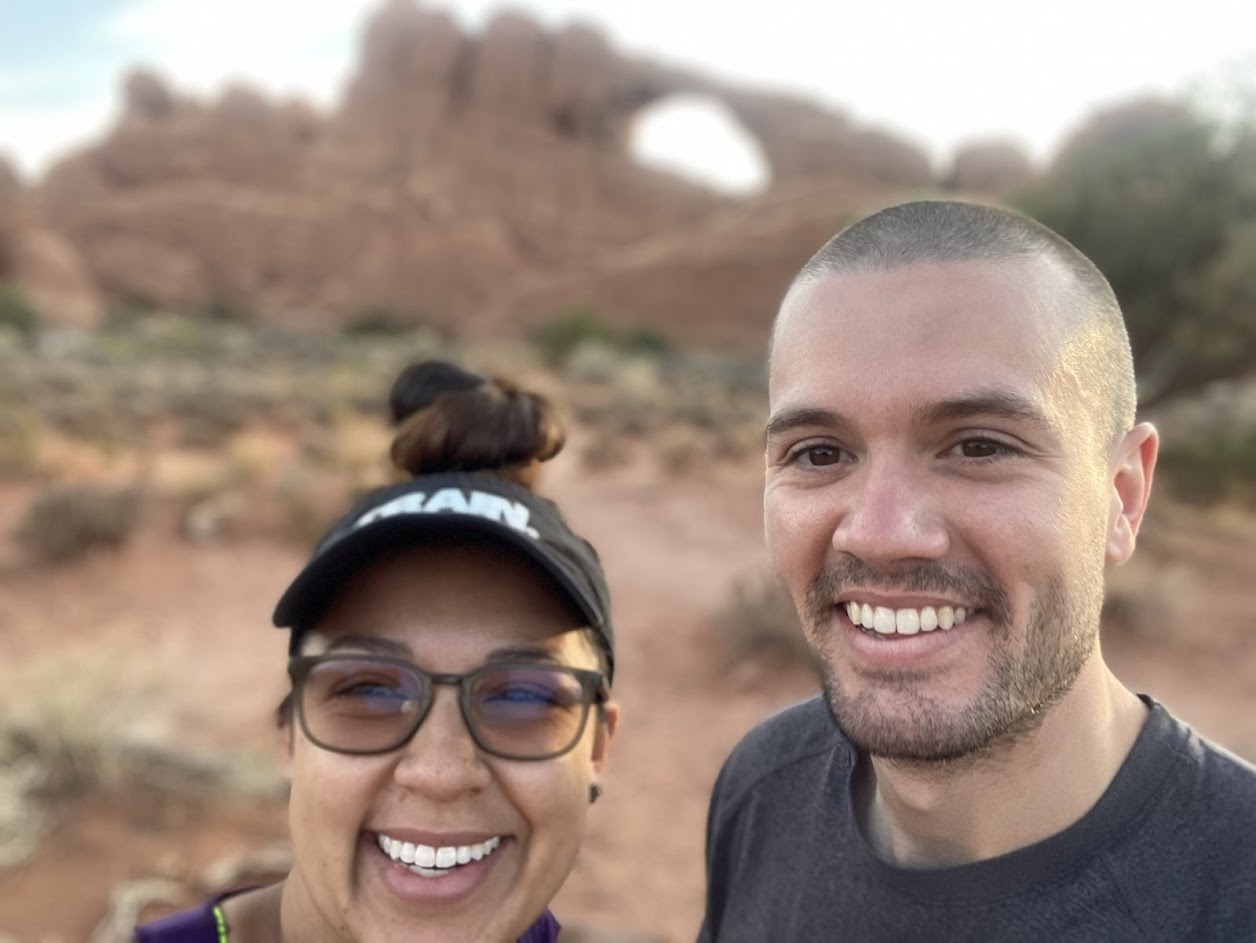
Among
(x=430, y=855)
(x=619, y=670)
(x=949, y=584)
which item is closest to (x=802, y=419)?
(x=949, y=584)

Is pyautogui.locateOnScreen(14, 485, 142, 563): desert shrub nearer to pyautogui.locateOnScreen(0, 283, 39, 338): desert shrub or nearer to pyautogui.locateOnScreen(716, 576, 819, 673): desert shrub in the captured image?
pyautogui.locateOnScreen(716, 576, 819, 673): desert shrub

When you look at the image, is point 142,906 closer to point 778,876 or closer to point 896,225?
point 778,876

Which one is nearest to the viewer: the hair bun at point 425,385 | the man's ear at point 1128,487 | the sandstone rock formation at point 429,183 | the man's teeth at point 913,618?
the man's teeth at point 913,618

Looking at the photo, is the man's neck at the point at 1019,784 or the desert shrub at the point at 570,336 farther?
the desert shrub at the point at 570,336

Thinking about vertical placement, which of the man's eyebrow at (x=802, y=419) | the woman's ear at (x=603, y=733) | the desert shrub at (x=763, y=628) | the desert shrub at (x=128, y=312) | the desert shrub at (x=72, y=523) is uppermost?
the desert shrub at (x=128, y=312)

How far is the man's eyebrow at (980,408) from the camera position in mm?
1332

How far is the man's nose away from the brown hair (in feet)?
2.21

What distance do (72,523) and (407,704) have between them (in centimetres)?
908

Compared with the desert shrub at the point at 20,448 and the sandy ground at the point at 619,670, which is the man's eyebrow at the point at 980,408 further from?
the desert shrub at the point at 20,448

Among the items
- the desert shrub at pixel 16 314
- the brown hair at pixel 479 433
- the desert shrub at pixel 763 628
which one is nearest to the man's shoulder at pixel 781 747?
the brown hair at pixel 479 433

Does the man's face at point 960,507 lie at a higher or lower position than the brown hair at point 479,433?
lower

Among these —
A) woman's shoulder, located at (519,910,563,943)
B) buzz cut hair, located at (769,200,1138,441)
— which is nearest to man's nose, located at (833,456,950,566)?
buzz cut hair, located at (769,200,1138,441)

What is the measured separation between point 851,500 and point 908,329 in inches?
10.3

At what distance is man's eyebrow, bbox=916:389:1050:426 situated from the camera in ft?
4.37
